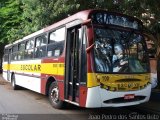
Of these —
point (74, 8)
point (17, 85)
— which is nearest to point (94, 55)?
point (74, 8)

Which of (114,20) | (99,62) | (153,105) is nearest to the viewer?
(99,62)

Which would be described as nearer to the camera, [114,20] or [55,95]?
[114,20]

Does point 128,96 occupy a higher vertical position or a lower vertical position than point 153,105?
higher

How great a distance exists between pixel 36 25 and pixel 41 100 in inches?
154

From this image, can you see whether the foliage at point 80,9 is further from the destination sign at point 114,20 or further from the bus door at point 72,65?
the bus door at point 72,65

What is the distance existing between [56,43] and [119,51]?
2.71 meters

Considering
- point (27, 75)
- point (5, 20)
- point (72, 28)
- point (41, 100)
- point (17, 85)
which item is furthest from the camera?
point (5, 20)

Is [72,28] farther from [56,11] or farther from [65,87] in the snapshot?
[56,11]

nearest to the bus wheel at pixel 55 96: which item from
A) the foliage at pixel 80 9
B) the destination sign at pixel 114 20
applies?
the destination sign at pixel 114 20

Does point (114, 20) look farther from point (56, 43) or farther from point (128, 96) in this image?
point (56, 43)

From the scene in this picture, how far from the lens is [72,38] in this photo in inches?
382

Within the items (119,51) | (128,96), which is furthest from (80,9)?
(128,96)

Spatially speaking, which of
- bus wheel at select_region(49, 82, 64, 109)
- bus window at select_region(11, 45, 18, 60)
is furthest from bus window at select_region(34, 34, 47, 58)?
bus window at select_region(11, 45, 18, 60)

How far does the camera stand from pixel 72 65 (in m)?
9.37
